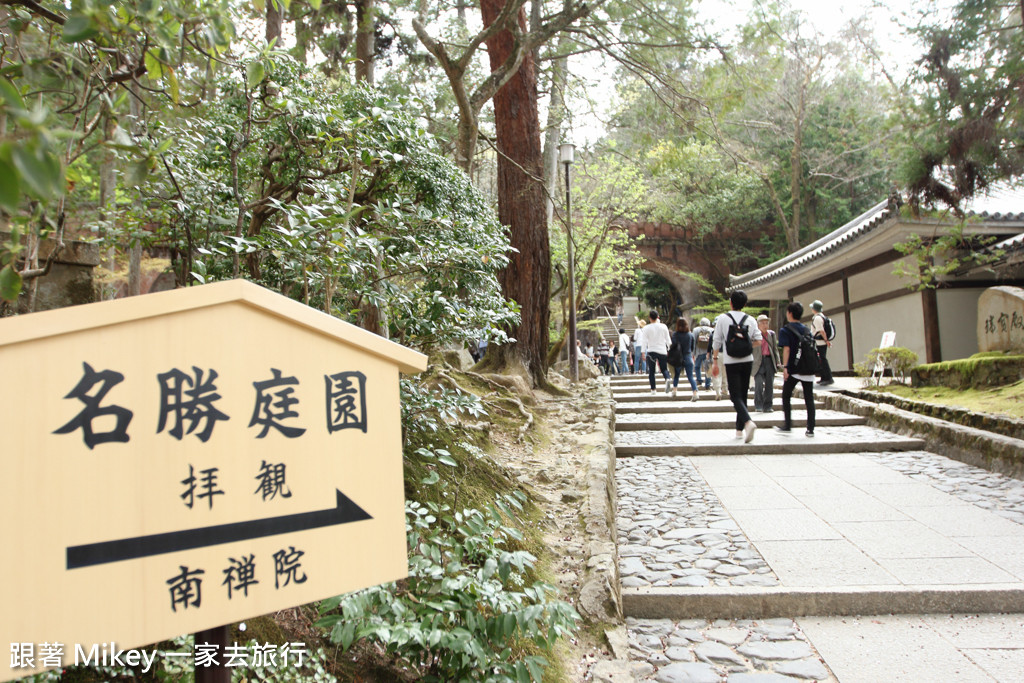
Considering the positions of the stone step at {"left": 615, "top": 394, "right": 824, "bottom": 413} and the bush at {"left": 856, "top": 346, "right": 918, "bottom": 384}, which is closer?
the stone step at {"left": 615, "top": 394, "right": 824, "bottom": 413}

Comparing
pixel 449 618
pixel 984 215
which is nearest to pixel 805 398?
pixel 984 215

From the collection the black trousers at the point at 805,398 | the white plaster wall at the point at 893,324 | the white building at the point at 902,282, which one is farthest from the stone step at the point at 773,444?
the white plaster wall at the point at 893,324

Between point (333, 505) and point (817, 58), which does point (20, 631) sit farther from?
point (817, 58)

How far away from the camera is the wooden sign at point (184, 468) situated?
1.10m

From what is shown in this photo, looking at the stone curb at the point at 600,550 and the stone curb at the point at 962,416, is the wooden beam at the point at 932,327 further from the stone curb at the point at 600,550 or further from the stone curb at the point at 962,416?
the stone curb at the point at 600,550

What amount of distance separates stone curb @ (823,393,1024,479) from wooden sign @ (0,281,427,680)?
6288 millimetres

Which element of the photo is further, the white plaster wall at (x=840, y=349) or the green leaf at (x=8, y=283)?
the white plaster wall at (x=840, y=349)

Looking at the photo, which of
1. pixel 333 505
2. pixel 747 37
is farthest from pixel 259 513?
pixel 747 37

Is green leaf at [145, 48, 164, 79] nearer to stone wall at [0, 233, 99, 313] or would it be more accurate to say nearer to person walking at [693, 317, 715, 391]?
stone wall at [0, 233, 99, 313]

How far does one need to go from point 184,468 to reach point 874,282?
16.2 metres

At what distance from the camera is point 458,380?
6328 mm

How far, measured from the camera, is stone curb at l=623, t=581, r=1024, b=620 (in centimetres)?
332

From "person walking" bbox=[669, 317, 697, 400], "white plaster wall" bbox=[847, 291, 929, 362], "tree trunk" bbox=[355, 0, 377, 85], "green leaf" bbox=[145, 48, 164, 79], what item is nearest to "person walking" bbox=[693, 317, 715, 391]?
"person walking" bbox=[669, 317, 697, 400]

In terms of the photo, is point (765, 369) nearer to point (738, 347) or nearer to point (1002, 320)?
point (738, 347)
